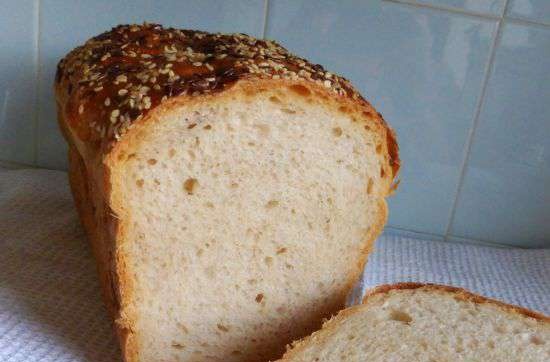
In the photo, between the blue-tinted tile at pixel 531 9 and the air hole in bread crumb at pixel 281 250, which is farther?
the blue-tinted tile at pixel 531 9

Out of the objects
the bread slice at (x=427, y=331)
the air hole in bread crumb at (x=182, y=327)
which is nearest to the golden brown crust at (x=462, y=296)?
the bread slice at (x=427, y=331)

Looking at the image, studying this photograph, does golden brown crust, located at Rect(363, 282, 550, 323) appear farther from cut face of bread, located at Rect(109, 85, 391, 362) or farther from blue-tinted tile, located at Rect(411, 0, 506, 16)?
blue-tinted tile, located at Rect(411, 0, 506, 16)

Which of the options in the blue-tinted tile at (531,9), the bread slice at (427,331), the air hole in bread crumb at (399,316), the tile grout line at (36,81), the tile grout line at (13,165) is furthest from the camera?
the tile grout line at (13,165)

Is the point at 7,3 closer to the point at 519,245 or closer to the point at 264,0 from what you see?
the point at 264,0

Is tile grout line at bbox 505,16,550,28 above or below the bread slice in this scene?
above

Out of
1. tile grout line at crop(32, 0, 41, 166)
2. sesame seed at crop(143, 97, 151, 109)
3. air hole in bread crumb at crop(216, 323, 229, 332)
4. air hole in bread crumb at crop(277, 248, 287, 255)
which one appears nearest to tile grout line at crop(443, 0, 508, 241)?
air hole in bread crumb at crop(277, 248, 287, 255)

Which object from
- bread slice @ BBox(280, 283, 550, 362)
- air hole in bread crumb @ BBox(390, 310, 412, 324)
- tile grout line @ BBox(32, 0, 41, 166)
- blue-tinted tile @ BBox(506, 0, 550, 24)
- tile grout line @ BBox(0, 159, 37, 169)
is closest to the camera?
bread slice @ BBox(280, 283, 550, 362)

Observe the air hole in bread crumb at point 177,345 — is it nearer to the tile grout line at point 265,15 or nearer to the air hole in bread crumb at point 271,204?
the air hole in bread crumb at point 271,204

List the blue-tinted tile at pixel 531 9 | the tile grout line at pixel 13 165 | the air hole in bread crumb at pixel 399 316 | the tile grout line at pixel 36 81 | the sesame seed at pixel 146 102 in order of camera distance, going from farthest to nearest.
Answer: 1. the tile grout line at pixel 13 165
2. the tile grout line at pixel 36 81
3. the blue-tinted tile at pixel 531 9
4. the air hole in bread crumb at pixel 399 316
5. the sesame seed at pixel 146 102
